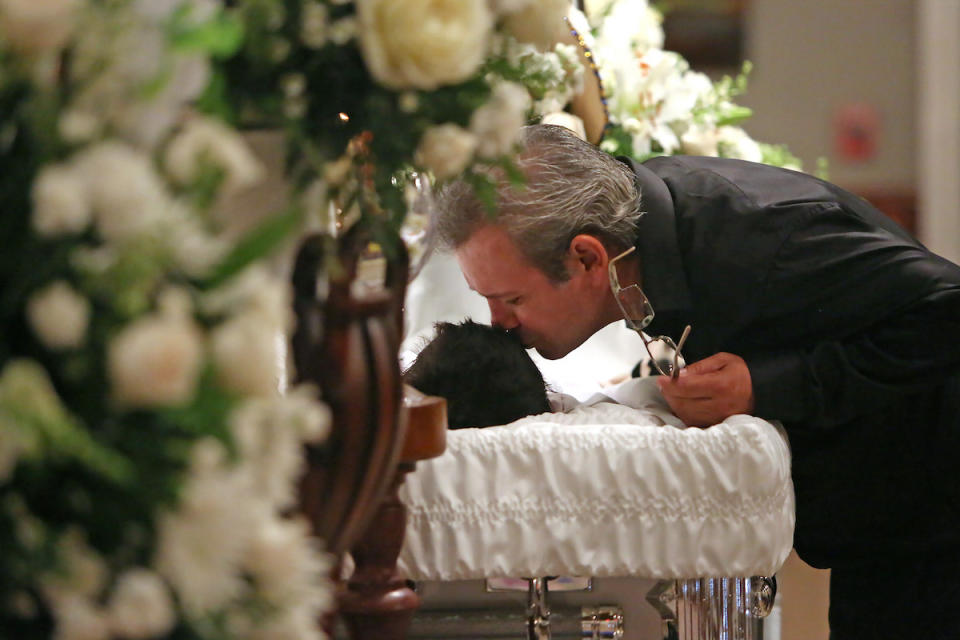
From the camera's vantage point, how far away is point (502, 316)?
1635 millimetres

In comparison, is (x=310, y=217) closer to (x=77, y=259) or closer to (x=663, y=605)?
(x=77, y=259)

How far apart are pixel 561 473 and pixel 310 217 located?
1.89ft

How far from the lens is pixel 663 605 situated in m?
1.31

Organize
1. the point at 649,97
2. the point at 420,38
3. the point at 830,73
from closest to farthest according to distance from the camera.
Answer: the point at 420,38 < the point at 649,97 < the point at 830,73

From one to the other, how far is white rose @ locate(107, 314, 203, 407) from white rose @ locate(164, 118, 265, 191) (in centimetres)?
7

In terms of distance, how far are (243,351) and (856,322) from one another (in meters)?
1.12

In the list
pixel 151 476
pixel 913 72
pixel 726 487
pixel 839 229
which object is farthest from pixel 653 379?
pixel 913 72

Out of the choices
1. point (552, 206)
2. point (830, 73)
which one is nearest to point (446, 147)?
point (552, 206)

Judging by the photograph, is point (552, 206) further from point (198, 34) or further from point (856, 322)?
point (198, 34)

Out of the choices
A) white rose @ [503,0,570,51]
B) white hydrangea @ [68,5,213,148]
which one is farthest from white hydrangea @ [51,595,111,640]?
white rose @ [503,0,570,51]

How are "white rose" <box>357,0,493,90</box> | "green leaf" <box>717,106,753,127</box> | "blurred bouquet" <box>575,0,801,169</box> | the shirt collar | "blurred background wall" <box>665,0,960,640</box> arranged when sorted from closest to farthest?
"white rose" <box>357,0,493,90</box> → the shirt collar → "blurred bouquet" <box>575,0,801,169</box> → "green leaf" <box>717,106,753,127</box> → "blurred background wall" <box>665,0,960,640</box>

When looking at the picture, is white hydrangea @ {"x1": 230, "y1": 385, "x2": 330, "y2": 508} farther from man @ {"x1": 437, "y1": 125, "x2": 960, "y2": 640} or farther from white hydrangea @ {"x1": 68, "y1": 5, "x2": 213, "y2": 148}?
man @ {"x1": 437, "y1": 125, "x2": 960, "y2": 640}

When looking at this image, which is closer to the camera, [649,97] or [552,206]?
[552,206]

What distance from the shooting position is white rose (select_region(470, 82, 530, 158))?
2.40 feet
